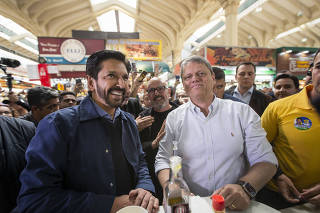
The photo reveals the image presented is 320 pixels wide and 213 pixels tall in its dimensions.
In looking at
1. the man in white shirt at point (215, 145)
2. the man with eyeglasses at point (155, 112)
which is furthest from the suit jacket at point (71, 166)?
the man with eyeglasses at point (155, 112)

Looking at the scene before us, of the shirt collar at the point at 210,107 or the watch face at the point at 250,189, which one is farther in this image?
the shirt collar at the point at 210,107

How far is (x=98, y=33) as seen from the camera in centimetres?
785

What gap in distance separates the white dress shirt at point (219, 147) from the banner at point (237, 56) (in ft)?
23.5

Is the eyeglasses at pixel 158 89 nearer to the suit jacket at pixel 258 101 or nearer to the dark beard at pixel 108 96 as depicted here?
the dark beard at pixel 108 96

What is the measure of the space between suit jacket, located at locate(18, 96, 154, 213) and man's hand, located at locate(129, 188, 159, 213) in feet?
0.47

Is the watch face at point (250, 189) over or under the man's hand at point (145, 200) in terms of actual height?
over

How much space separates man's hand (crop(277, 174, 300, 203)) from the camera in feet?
4.22

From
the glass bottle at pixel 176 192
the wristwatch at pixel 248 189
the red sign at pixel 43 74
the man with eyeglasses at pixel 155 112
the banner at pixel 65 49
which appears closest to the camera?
the glass bottle at pixel 176 192

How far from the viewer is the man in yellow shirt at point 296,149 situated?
4.29 feet

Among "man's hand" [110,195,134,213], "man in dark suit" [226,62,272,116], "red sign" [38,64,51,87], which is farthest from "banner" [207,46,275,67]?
"man's hand" [110,195,134,213]

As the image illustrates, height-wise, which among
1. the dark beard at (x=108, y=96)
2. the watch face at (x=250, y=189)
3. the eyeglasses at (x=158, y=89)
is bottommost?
the watch face at (x=250, y=189)

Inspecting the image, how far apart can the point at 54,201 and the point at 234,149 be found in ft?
4.16

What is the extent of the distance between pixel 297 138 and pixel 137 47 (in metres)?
8.08

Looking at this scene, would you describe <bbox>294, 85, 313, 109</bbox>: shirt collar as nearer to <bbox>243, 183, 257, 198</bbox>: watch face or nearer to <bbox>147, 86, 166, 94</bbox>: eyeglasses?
<bbox>243, 183, 257, 198</bbox>: watch face
